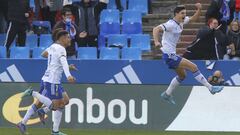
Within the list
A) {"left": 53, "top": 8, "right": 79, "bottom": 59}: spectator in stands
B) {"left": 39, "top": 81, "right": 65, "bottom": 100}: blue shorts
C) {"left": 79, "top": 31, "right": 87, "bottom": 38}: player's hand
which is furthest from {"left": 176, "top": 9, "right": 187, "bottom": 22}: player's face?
{"left": 79, "top": 31, "right": 87, "bottom": 38}: player's hand

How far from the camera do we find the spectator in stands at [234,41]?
1866 centimetres

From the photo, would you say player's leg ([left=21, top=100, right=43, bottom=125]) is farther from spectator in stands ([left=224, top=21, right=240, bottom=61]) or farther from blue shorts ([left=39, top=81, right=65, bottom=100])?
spectator in stands ([left=224, top=21, right=240, bottom=61])

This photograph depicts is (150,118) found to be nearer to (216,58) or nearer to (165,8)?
(216,58)

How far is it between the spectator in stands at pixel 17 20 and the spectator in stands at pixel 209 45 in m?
4.29

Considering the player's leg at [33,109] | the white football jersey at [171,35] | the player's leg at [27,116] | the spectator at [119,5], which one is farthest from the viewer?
the spectator at [119,5]

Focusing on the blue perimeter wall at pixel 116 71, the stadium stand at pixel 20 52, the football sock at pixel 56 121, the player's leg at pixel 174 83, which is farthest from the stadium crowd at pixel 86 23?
the football sock at pixel 56 121

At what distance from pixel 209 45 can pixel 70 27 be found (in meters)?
3.45

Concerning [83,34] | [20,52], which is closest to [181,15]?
[83,34]

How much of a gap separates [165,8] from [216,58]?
3.50m

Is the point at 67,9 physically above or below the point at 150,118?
above

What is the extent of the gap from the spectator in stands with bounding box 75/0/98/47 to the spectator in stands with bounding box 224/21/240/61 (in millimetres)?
3405

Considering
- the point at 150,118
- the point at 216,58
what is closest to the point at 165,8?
the point at 216,58

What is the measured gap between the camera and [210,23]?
18.8 metres

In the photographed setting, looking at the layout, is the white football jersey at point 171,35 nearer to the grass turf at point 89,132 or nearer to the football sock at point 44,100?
the grass turf at point 89,132
